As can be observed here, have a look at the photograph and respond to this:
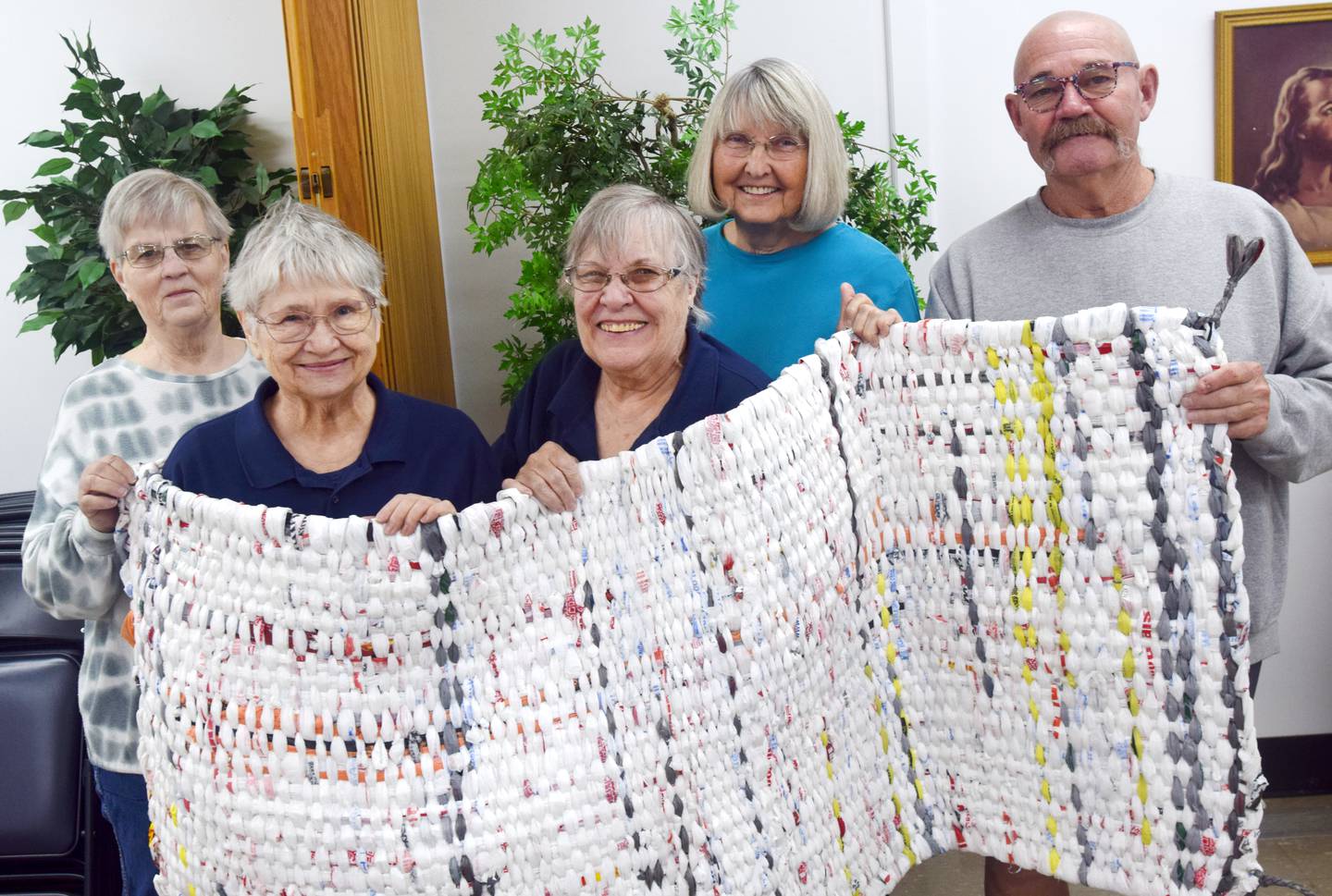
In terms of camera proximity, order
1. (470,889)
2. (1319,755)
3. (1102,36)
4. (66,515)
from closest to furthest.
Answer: (470,889), (66,515), (1102,36), (1319,755)

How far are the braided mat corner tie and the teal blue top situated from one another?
0.45 metres

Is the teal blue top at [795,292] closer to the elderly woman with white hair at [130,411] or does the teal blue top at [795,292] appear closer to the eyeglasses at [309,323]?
the eyeglasses at [309,323]

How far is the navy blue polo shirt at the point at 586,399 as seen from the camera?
1.57 meters

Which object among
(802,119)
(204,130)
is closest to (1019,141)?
(802,119)

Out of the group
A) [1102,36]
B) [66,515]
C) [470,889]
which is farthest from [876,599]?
[66,515]

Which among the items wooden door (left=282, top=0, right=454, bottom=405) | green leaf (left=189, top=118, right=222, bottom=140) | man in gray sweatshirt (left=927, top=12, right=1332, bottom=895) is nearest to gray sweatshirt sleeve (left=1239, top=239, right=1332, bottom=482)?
man in gray sweatshirt (left=927, top=12, right=1332, bottom=895)

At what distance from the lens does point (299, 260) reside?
1513 millimetres

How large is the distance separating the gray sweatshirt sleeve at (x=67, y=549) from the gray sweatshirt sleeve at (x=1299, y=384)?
1.65 meters

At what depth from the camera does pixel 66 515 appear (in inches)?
64.9

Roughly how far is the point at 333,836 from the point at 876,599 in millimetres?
719

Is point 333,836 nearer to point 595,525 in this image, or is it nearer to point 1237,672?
point 595,525

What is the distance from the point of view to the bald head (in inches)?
69.8

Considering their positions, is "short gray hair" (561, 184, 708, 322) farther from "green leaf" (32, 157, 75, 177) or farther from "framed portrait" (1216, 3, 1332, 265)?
"green leaf" (32, 157, 75, 177)

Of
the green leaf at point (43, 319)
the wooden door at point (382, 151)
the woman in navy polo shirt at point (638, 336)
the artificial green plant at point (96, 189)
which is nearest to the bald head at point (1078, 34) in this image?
the woman in navy polo shirt at point (638, 336)
